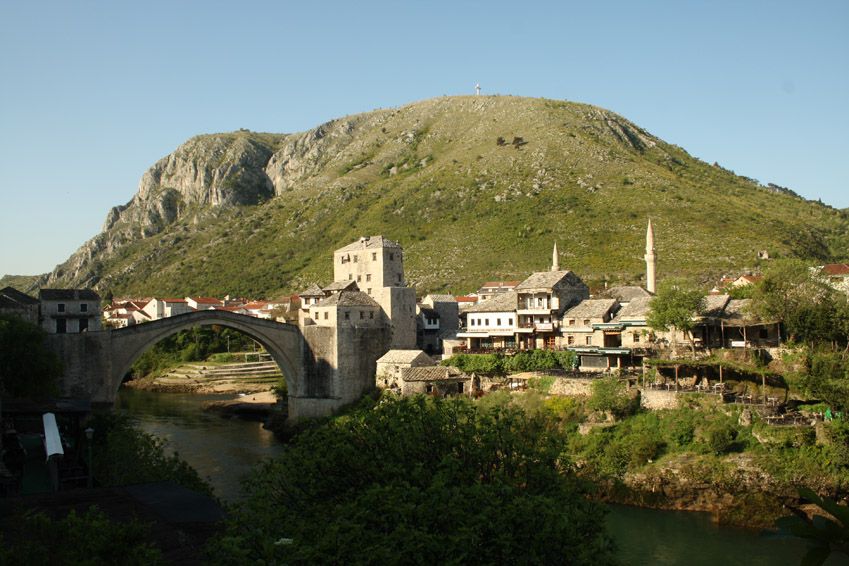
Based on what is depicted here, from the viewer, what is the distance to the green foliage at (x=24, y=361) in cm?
3231

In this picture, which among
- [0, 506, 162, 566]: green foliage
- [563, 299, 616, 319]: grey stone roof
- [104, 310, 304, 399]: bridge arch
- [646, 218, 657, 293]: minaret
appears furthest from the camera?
[646, 218, 657, 293]: minaret

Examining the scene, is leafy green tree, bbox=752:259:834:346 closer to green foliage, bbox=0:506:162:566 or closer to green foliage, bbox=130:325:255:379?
green foliage, bbox=0:506:162:566

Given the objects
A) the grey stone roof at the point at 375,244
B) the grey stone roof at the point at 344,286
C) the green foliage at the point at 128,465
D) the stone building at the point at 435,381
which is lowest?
the green foliage at the point at 128,465

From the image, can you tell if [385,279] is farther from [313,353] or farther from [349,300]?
[313,353]

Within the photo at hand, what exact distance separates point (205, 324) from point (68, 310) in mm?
9398

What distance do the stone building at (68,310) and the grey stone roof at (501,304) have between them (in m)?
26.7

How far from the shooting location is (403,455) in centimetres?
1599

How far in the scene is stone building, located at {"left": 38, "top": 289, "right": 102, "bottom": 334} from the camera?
4297 cm

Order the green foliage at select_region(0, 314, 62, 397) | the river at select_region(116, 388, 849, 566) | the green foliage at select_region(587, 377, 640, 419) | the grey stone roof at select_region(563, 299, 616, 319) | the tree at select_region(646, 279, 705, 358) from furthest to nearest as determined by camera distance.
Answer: the grey stone roof at select_region(563, 299, 616, 319) < the tree at select_region(646, 279, 705, 358) < the green foliage at select_region(587, 377, 640, 419) < the green foliage at select_region(0, 314, 62, 397) < the river at select_region(116, 388, 849, 566)

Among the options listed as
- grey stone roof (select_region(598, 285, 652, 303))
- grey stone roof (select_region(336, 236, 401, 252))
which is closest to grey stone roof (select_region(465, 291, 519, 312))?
grey stone roof (select_region(598, 285, 652, 303))

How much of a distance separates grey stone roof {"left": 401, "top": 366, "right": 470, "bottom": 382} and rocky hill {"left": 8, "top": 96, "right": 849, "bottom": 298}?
29.2 meters

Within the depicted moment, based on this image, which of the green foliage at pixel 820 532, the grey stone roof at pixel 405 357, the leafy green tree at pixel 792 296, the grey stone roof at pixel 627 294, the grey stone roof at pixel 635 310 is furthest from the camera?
the grey stone roof at pixel 627 294

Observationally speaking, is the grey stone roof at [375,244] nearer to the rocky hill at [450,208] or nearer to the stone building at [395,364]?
the stone building at [395,364]

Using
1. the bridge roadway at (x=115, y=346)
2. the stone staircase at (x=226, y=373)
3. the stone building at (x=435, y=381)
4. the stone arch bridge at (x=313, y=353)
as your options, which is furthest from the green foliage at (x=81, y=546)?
the stone staircase at (x=226, y=373)
